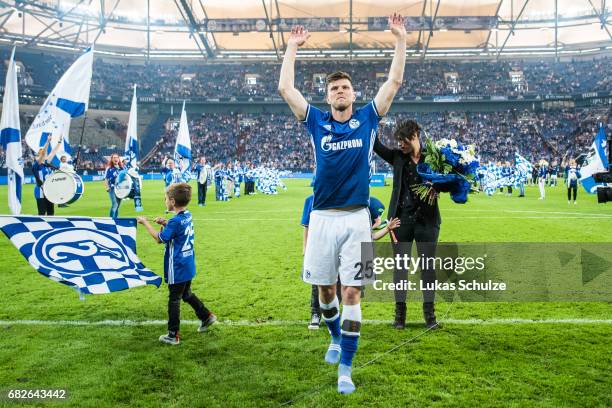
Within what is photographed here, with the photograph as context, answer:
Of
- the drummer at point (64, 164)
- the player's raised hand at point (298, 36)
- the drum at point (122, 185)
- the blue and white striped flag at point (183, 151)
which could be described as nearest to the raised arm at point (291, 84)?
the player's raised hand at point (298, 36)

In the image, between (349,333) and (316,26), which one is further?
(316,26)

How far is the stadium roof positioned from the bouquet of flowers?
46.8 meters

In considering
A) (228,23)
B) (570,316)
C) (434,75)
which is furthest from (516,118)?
(570,316)

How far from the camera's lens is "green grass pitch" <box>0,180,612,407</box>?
366cm

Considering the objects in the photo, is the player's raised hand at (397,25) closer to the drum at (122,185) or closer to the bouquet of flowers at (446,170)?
the bouquet of flowers at (446,170)

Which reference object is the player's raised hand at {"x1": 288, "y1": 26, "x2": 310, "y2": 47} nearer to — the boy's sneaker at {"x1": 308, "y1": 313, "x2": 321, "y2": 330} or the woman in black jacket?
the woman in black jacket

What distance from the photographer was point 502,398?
11.8 feet

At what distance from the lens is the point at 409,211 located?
208 inches

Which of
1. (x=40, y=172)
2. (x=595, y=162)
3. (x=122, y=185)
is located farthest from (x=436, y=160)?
(x=122, y=185)

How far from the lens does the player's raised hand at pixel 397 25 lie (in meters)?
4.06

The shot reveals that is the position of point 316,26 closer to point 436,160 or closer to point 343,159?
point 436,160

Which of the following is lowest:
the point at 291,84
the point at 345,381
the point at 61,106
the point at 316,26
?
the point at 345,381

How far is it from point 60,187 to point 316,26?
43214 millimetres

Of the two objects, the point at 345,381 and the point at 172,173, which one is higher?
the point at 172,173
